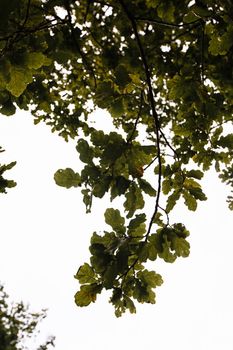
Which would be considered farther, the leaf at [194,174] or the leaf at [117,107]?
the leaf at [194,174]

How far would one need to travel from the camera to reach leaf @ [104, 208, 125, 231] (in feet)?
→ 6.23

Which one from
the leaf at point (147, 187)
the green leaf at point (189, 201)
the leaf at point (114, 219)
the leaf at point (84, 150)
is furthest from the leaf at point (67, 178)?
the green leaf at point (189, 201)

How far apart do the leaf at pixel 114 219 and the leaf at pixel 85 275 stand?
26 cm

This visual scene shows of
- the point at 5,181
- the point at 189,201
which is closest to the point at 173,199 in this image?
the point at 189,201

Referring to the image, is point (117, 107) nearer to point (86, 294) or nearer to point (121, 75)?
point (121, 75)

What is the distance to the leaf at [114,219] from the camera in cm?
190

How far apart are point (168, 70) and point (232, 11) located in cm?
189

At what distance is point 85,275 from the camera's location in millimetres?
1848

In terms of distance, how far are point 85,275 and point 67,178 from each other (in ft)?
1.83

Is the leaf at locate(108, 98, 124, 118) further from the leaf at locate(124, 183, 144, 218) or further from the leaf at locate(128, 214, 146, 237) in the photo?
the leaf at locate(128, 214, 146, 237)

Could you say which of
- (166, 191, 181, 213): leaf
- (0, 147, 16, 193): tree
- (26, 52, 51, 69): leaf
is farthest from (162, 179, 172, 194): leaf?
(26, 52, 51, 69): leaf

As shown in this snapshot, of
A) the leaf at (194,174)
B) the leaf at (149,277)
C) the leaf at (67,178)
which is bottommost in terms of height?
the leaf at (149,277)

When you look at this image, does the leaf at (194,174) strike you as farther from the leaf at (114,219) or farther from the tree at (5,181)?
the tree at (5,181)

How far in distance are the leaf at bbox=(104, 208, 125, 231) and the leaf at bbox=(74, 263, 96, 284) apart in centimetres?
26
